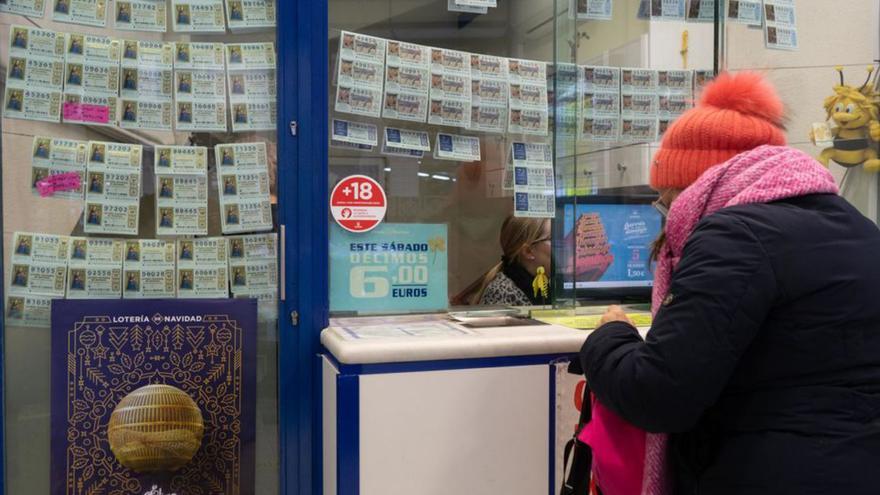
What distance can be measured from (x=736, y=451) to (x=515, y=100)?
1213mm

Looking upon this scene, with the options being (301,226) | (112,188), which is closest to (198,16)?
(112,188)

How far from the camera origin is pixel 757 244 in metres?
1.12

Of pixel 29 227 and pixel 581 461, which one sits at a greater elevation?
pixel 29 227

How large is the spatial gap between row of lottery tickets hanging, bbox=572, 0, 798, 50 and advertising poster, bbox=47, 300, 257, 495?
1340mm

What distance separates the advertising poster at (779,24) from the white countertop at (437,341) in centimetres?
125

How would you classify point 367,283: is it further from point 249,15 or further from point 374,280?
point 249,15

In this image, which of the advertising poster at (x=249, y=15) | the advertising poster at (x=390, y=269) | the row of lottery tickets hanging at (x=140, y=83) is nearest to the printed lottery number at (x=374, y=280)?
the advertising poster at (x=390, y=269)

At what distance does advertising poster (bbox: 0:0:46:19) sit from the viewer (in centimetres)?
174

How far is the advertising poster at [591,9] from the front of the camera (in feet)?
7.06

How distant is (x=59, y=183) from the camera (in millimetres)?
1785

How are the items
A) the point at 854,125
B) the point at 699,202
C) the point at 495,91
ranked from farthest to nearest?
the point at 854,125 < the point at 495,91 < the point at 699,202

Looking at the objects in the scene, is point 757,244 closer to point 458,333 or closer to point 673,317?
point 673,317

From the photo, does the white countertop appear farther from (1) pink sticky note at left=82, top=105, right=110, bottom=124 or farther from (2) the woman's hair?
(1) pink sticky note at left=82, top=105, right=110, bottom=124

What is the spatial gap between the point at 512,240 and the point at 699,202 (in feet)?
2.96
